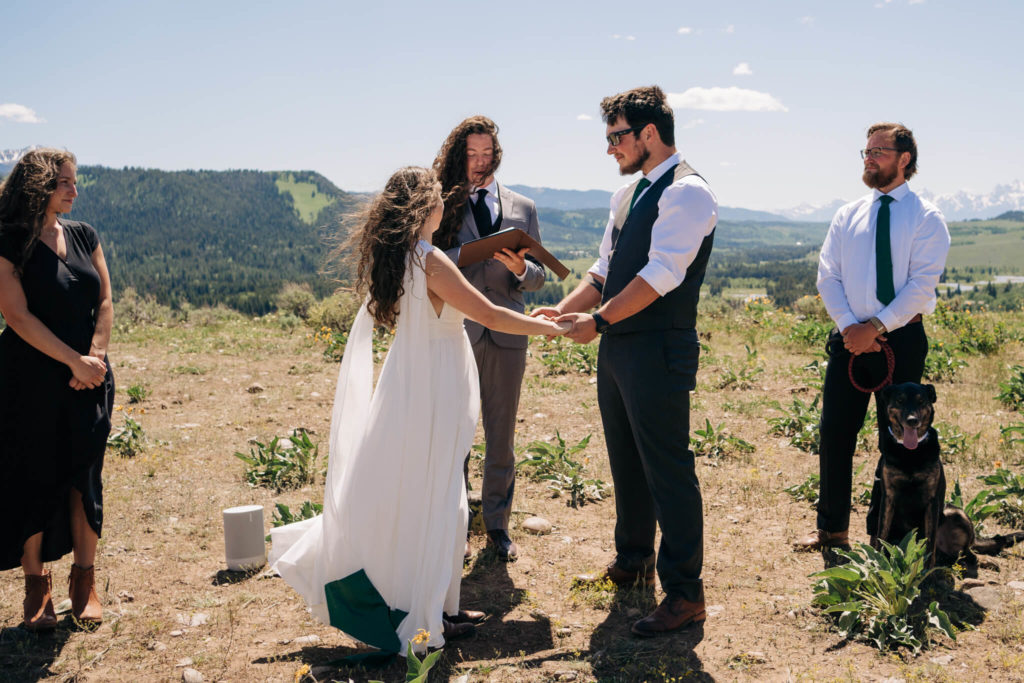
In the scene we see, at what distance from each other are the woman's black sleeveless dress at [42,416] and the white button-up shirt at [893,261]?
4.22 m

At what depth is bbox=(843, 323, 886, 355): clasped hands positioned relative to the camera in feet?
13.8

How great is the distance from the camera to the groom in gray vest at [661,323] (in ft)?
11.5

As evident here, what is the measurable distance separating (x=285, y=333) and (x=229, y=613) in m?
9.95

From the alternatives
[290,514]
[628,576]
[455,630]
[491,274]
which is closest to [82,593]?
[290,514]

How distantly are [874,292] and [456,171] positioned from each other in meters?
2.65

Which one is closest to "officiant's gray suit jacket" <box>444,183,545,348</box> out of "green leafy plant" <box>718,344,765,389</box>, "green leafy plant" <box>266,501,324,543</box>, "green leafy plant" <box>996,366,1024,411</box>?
"green leafy plant" <box>266,501,324,543</box>

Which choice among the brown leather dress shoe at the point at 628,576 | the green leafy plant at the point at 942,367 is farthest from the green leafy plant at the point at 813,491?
the green leafy plant at the point at 942,367

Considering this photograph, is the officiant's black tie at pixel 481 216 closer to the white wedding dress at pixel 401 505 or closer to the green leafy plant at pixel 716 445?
the white wedding dress at pixel 401 505

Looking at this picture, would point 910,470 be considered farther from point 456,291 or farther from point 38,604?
point 38,604

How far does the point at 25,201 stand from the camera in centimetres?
364

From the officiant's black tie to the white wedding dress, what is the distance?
1.15 meters

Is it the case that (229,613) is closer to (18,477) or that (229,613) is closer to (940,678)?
(18,477)

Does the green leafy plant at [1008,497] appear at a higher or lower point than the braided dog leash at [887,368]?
lower

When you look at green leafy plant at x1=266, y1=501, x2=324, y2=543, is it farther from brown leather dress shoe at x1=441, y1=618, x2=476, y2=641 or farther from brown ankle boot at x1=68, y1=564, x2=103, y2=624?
brown leather dress shoe at x1=441, y1=618, x2=476, y2=641
